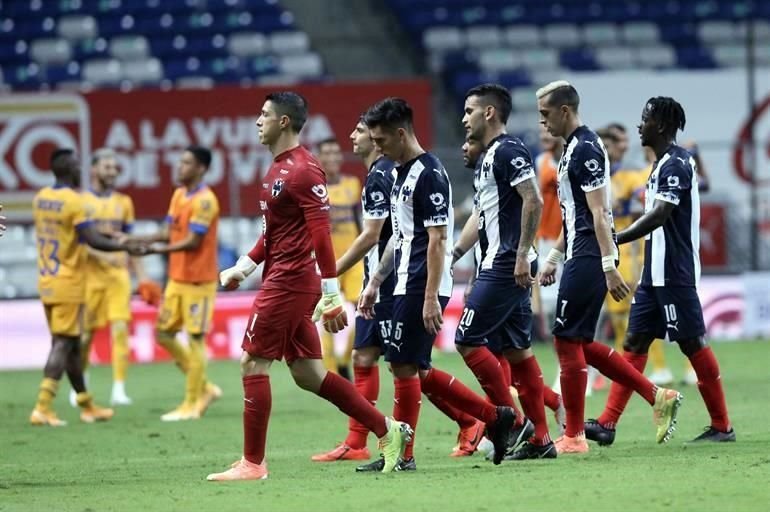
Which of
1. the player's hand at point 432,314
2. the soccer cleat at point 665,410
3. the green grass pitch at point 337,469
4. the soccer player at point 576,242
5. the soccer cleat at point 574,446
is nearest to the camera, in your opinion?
the green grass pitch at point 337,469

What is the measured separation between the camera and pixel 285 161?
8.75 metres

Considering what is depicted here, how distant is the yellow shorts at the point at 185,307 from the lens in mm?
13961

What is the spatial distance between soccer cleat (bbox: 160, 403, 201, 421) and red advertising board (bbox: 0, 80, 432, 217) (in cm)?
851

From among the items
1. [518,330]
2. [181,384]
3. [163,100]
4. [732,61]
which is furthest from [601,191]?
[732,61]

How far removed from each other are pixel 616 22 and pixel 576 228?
1845cm

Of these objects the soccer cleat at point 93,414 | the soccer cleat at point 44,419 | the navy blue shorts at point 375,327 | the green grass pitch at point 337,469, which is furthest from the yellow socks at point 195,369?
the navy blue shorts at point 375,327

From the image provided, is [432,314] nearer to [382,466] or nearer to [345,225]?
[382,466]

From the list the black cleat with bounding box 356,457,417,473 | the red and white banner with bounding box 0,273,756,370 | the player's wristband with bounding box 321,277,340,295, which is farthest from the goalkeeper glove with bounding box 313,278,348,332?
the red and white banner with bounding box 0,273,756,370

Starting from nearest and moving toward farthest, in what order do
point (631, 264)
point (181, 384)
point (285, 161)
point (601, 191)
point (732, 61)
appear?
1. point (285, 161)
2. point (601, 191)
3. point (631, 264)
4. point (181, 384)
5. point (732, 61)

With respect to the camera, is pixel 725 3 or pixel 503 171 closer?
pixel 503 171

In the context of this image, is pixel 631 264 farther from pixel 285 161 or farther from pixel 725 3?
pixel 725 3

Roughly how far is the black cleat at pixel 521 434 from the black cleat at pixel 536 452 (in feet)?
0.28

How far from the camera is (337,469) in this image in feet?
30.9

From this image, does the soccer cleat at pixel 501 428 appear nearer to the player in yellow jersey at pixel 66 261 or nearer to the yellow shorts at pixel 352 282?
the yellow shorts at pixel 352 282
